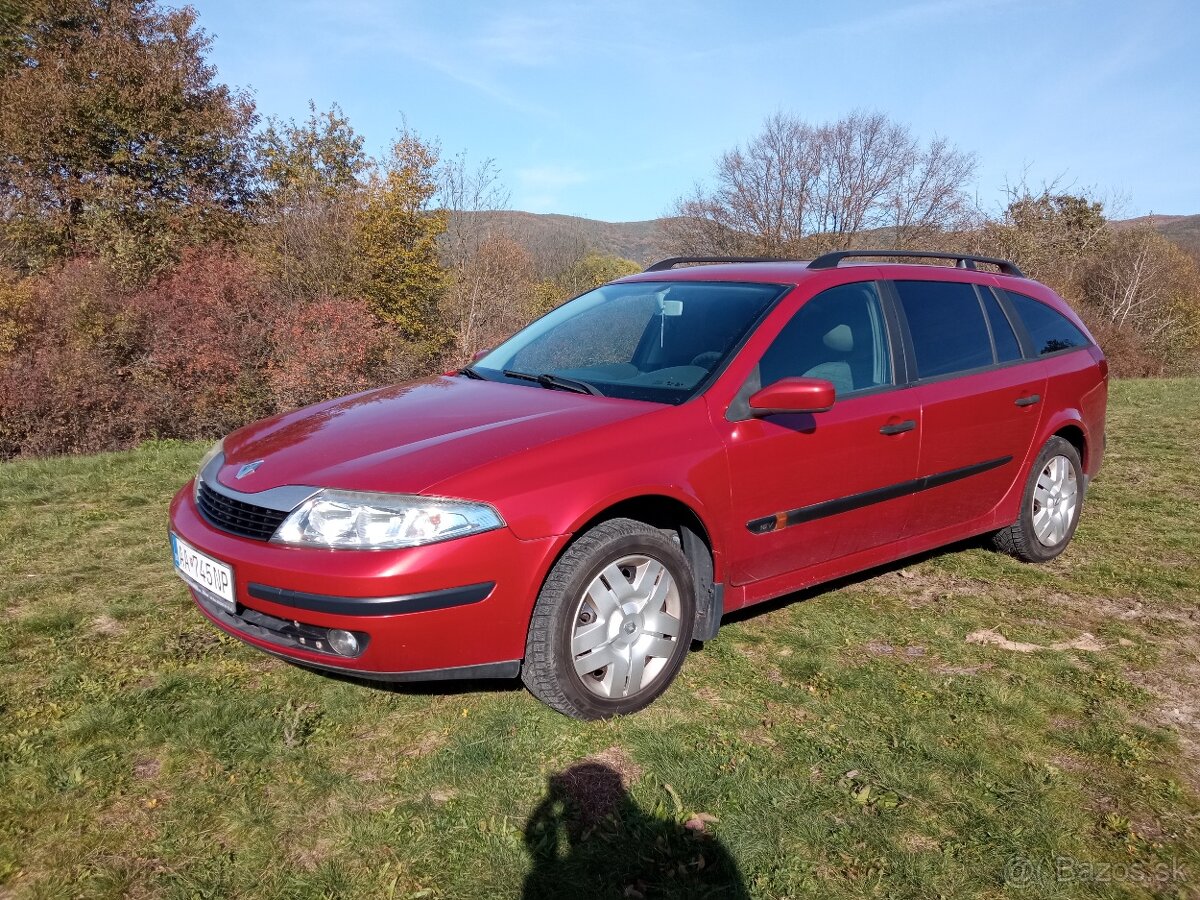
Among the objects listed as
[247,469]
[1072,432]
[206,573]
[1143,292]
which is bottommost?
[206,573]

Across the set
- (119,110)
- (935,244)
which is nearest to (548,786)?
(119,110)

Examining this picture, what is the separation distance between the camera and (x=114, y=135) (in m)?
22.0

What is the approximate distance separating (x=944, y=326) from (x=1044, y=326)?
101cm

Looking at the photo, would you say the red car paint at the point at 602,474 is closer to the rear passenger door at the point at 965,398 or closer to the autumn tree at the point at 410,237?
the rear passenger door at the point at 965,398

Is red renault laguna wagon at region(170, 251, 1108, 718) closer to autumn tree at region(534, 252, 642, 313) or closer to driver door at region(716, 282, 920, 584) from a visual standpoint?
driver door at region(716, 282, 920, 584)

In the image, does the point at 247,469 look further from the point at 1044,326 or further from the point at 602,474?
the point at 1044,326

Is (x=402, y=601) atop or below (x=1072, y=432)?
below

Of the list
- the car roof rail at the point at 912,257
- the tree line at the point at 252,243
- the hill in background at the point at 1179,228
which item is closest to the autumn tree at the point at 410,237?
the tree line at the point at 252,243

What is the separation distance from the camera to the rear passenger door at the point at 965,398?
3.92 metres

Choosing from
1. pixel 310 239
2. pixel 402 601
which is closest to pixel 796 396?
pixel 402 601

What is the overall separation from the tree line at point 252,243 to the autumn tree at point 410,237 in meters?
0.06

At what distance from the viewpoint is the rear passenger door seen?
3.92 metres

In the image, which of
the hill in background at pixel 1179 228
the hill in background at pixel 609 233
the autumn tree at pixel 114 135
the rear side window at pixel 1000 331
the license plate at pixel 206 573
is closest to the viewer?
the license plate at pixel 206 573

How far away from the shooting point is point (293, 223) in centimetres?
1791
